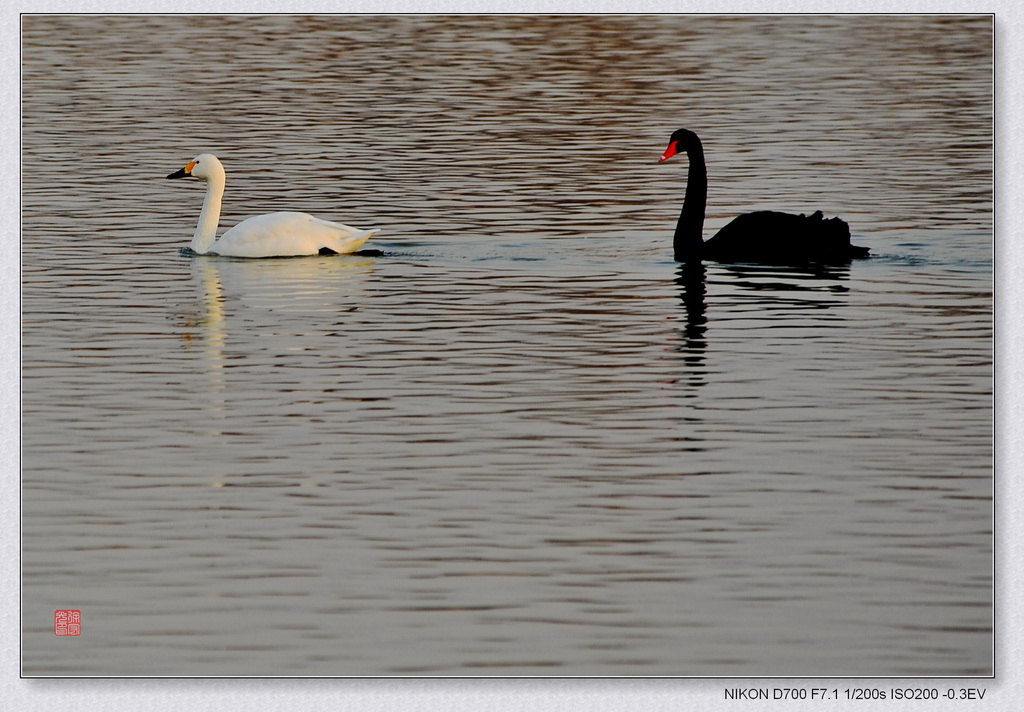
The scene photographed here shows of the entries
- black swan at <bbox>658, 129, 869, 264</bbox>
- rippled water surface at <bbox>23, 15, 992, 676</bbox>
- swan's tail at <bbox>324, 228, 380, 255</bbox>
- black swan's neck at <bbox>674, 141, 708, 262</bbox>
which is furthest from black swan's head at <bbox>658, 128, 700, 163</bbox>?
swan's tail at <bbox>324, 228, 380, 255</bbox>

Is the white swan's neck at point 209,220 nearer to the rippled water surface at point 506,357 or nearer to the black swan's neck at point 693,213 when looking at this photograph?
the rippled water surface at point 506,357

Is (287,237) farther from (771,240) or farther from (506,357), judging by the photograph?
(506,357)

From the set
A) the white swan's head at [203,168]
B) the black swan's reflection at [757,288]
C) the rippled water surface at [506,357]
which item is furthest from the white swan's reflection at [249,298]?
the black swan's reflection at [757,288]

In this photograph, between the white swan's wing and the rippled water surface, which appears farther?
the white swan's wing

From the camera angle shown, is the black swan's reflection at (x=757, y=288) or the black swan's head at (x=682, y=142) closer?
the black swan's reflection at (x=757, y=288)

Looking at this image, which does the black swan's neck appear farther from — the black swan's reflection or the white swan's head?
the white swan's head

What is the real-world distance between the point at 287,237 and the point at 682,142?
10.4 ft

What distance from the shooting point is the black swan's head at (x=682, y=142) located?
17.9 m

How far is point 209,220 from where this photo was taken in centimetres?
1777

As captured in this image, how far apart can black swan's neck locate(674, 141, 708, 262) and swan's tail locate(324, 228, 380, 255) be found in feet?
7.57

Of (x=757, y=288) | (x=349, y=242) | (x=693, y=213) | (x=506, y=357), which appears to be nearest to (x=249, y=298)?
(x=349, y=242)

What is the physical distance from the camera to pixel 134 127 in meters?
20.8

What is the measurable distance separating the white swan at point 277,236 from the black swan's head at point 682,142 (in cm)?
244

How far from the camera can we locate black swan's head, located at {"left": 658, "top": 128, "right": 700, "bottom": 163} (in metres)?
17.9
